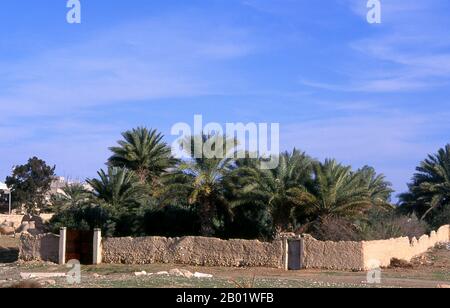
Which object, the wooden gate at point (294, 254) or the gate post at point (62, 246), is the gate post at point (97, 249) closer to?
the gate post at point (62, 246)

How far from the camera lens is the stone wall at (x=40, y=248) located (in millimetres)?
34094

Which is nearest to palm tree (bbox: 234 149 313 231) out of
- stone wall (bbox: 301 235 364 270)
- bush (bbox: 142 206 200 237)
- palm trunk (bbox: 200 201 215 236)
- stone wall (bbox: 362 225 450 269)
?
palm trunk (bbox: 200 201 215 236)

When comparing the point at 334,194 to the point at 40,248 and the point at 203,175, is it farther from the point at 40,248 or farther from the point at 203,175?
the point at 40,248

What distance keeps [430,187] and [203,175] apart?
2137cm

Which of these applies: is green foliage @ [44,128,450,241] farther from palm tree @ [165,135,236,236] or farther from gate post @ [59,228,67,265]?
gate post @ [59,228,67,265]

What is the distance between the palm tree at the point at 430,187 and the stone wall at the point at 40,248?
86.7 feet

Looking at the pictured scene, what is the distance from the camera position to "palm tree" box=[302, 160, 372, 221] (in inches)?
1283

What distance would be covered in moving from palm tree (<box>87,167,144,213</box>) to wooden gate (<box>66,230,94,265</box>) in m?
3.89

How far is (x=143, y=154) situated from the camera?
4422 cm

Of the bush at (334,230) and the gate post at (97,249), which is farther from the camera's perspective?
the gate post at (97,249)

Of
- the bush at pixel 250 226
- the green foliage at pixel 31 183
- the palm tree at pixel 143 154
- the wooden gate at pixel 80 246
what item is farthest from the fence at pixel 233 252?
the green foliage at pixel 31 183

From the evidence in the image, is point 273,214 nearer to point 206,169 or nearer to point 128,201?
point 206,169

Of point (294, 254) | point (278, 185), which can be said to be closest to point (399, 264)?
point (294, 254)
